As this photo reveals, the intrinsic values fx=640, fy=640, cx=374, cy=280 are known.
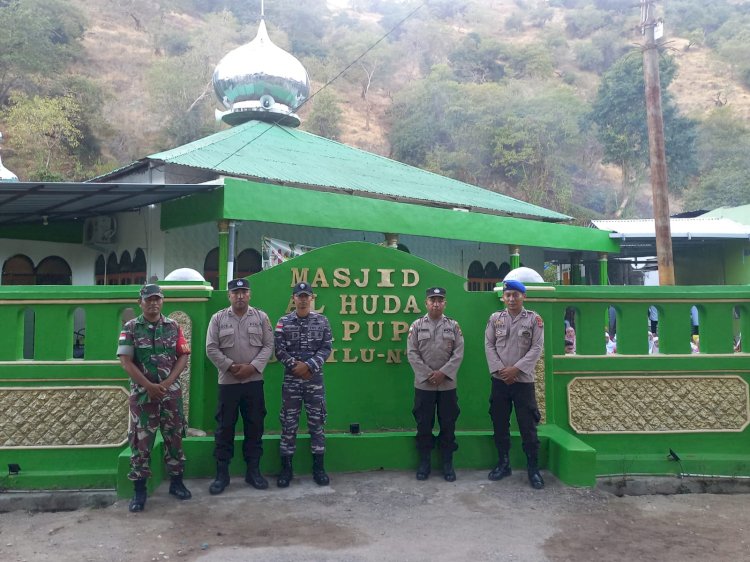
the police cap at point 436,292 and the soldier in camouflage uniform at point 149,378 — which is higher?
the police cap at point 436,292

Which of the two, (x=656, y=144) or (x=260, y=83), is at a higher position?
(x=260, y=83)

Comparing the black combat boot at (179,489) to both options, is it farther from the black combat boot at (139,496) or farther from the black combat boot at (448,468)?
the black combat boot at (448,468)

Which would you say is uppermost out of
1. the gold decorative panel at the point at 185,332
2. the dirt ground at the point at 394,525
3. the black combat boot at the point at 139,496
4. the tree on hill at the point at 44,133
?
the tree on hill at the point at 44,133

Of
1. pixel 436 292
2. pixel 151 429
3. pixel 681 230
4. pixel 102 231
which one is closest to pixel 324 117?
pixel 681 230

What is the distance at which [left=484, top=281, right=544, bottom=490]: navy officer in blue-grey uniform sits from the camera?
A: 16.2 feet

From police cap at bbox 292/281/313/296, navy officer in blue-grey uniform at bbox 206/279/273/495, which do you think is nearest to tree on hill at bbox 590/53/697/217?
police cap at bbox 292/281/313/296

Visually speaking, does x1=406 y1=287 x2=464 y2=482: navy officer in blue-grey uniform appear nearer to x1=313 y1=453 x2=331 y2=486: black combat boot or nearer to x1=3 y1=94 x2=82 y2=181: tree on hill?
x1=313 y1=453 x2=331 y2=486: black combat boot

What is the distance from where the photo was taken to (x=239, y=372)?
15.5 ft

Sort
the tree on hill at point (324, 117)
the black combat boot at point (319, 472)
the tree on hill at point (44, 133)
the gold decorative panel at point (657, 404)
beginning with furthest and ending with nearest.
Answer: the tree on hill at point (324, 117) < the tree on hill at point (44, 133) < the gold decorative panel at point (657, 404) < the black combat boot at point (319, 472)

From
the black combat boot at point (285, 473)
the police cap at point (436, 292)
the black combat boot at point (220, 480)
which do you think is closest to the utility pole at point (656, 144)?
the police cap at point (436, 292)

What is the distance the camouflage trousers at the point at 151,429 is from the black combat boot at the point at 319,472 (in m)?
1.01

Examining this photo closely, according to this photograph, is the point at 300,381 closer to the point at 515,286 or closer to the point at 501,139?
the point at 515,286

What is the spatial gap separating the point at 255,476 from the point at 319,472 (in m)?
0.49

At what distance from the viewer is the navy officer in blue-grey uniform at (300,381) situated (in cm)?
493
